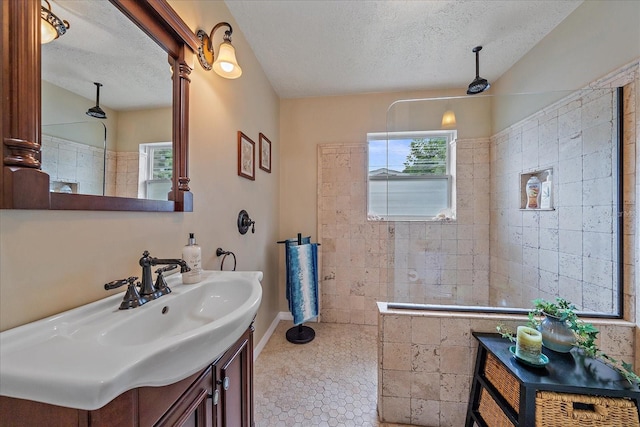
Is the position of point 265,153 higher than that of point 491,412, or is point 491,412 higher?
point 265,153

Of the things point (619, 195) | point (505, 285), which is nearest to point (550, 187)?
point (619, 195)

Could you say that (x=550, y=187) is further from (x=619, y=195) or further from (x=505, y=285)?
(x=505, y=285)

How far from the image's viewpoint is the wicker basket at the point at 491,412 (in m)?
1.02

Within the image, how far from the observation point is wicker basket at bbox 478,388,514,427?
3.35 feet

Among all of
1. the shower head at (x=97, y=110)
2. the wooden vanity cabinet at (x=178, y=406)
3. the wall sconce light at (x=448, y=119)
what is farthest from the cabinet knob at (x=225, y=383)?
the wall sconce light at (x=448, y=119)

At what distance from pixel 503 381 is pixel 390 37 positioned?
2211mm

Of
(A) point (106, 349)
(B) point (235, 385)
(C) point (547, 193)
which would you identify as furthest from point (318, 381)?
(C) point (547, 193)

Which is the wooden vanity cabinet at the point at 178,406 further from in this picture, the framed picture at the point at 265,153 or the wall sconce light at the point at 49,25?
the framed picture at the point at 265,153

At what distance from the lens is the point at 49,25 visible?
61 cm

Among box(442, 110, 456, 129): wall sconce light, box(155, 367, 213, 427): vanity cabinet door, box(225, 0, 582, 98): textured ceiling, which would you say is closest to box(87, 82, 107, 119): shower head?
box(155, 367, 213, 427): vanity cabinet door

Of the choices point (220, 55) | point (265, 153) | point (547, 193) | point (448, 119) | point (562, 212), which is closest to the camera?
point (220, 55)

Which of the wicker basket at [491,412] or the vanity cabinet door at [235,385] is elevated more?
the vanity cabinet door at [235,385]

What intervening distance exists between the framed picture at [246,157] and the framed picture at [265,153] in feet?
0.58

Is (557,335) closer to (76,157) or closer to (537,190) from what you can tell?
(537,190)
